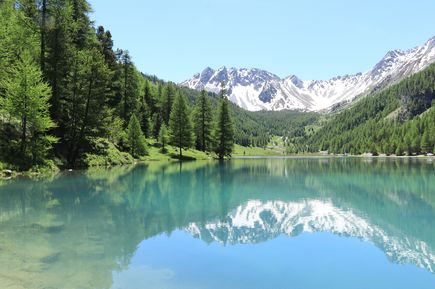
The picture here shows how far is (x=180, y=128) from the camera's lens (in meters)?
94.4

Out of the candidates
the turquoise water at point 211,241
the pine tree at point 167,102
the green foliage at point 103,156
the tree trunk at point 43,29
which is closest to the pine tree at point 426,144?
the pine tree at point 167,102

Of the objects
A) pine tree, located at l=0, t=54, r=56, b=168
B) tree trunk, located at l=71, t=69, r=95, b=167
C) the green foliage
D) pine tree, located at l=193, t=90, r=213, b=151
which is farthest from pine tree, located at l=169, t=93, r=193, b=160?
pine tree, located at l=0, t=54, r=56, b=168

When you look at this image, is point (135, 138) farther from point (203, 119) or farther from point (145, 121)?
point (203, 119)

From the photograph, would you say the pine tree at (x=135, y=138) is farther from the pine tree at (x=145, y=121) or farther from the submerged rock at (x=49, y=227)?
the submerged rock at (x=49, y=227)

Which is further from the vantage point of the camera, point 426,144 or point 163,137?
point 426,144

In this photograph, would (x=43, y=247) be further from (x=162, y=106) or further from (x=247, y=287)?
(x=162, y=106)

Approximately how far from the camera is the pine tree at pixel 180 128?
9512 cm

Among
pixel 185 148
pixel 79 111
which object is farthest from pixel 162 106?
pixel 79 111

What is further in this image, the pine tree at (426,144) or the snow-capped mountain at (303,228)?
the pine tree at (426,144)

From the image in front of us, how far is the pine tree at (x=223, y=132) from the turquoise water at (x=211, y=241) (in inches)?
2946

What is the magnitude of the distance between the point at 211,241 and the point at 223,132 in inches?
3481

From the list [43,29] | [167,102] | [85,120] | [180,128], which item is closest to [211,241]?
[85,120]

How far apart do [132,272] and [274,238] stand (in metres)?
7.30

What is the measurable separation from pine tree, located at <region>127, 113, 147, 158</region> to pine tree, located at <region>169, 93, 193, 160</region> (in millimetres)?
11663
